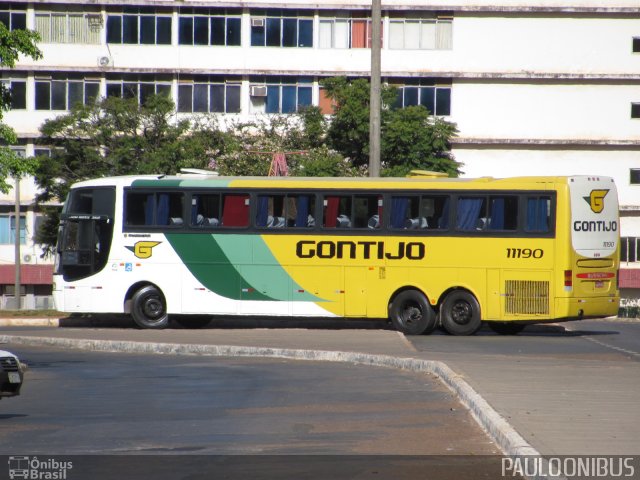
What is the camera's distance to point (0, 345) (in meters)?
23.0

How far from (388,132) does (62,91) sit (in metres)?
17.1

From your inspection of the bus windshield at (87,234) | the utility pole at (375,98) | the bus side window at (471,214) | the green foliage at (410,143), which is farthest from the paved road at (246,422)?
the green foliage at (410,143)

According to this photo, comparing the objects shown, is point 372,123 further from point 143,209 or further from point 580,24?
point 580,24

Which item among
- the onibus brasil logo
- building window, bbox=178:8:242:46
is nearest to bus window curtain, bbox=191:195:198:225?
the onibus brasil logo

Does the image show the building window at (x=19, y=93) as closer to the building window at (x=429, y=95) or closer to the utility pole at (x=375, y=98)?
the building window at (x=429, y=95)

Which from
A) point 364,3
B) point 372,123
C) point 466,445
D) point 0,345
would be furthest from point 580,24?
point 466,445

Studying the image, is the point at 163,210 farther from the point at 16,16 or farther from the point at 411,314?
the point at 16,16

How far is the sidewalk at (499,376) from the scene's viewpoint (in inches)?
379

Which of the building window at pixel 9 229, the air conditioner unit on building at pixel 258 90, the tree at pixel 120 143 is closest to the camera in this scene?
the tree at pixel 120 143

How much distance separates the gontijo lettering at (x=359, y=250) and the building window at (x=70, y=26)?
111ft

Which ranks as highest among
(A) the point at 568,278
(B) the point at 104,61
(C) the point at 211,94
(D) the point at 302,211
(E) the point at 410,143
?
(B) the point at 104,61

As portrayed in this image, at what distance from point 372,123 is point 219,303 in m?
5.54

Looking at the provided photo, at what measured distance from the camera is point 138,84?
58344mm

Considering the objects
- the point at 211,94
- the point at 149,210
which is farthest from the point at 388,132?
the point at 149,210
